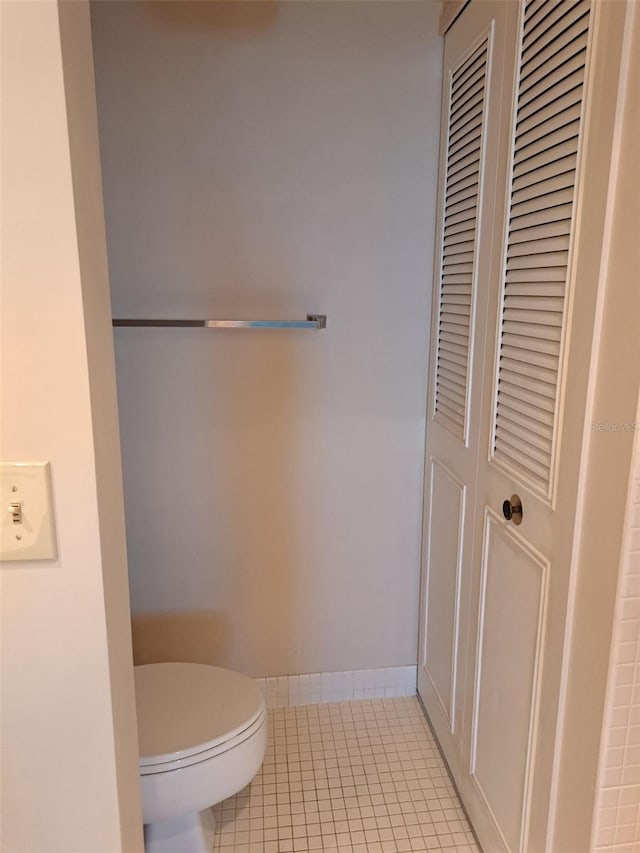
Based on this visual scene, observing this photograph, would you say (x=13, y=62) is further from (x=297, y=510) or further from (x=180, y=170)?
(x=297, y=510)

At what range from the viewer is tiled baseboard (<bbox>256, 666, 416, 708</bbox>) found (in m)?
2.12

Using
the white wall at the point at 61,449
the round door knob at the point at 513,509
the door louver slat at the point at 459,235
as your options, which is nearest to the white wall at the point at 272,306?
the door louver slat at the point at 459,235

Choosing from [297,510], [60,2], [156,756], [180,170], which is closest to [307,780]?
[156,756]

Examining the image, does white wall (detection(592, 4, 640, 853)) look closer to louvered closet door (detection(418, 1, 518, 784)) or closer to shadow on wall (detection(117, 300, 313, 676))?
louvered closet door (detection(418, 1, 518, 784))

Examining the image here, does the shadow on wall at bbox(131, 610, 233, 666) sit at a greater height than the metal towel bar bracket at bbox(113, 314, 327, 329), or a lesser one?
lesser

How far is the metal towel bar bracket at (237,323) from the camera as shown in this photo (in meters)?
1.63

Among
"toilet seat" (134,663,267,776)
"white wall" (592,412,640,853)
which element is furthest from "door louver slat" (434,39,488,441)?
"toilet seat" (134,663,267,776)

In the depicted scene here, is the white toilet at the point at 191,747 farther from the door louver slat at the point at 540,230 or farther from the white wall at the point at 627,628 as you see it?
the door louver slat at the point at 540,230

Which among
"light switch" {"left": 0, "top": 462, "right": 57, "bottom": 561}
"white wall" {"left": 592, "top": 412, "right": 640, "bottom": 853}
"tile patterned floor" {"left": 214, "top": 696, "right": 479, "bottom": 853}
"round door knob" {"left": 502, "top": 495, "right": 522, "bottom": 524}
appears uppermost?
"light switch" {"left": 0, "top": 462, "right": 57, "bottom": 561}

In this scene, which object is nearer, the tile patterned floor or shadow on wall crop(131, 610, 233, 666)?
the tile patterned floor

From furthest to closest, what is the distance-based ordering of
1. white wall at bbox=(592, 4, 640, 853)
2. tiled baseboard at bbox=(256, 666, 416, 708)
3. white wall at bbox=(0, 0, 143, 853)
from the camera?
tiled baseboard at bbox=(256, 666, 416, 708), white wall at bbox=(592, 4, 640, 853), white wall at bbox=(0, 0, 143, 853)

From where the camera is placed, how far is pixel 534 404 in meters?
1.21

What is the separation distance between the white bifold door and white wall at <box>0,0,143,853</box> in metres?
0.74

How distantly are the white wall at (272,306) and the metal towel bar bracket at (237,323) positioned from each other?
93mm
